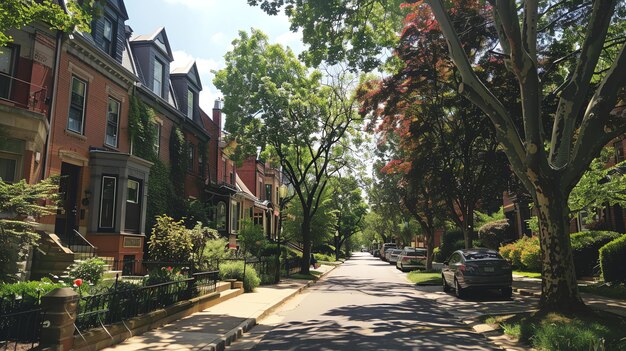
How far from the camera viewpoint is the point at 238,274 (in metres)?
16.5

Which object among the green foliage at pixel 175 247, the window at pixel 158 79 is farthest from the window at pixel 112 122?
the green foliage at pixel 175 247

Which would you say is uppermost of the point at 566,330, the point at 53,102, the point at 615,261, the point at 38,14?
the point at 53,102

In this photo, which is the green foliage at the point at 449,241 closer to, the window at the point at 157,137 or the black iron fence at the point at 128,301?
the window at the point at 157,137

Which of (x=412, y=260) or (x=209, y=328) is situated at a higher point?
(x=412, y=260)

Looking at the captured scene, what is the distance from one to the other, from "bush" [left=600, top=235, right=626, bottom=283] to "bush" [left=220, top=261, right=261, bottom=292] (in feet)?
40.9

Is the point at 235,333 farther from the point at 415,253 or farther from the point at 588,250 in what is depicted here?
the point at 415,253

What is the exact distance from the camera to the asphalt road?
8.16 meters

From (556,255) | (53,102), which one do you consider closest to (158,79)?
(53,102)

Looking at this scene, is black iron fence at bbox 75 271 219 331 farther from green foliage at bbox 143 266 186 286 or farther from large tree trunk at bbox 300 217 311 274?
large tree trunk at bbox 300 217 311 274

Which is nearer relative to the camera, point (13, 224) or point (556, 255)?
point (13, 224)

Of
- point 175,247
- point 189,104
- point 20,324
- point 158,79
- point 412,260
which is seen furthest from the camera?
point 412,260

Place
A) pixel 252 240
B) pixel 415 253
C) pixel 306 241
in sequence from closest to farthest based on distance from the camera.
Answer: pixel 252 240, pixel 306 241, pixel 415 253

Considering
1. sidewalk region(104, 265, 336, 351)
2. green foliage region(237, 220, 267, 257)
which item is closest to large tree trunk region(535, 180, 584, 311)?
sidewalk region(104, 265, 336, 351)

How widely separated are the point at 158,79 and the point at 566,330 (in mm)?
20354
